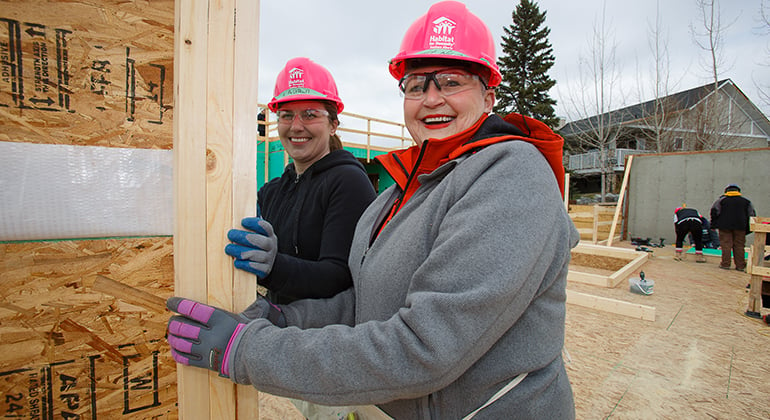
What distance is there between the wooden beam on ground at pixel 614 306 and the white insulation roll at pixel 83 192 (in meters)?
5.76

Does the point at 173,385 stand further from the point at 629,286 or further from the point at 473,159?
the point at 629,286

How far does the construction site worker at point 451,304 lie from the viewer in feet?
2.88

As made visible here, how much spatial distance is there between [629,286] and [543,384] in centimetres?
688

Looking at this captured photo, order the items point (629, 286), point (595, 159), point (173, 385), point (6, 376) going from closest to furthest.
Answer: point (6, 376)
point (173, 385)
point (629, 286)
point (595, 159)

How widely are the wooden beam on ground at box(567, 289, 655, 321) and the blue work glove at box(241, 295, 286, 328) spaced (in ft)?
17.1

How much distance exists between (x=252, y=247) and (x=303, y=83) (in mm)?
1183

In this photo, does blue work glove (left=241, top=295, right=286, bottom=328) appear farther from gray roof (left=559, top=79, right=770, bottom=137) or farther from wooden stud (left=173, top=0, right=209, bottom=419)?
gray roof (left=559, top=79, right=770, bottom=137)

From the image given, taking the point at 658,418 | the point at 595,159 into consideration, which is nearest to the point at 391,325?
the point at 658,418

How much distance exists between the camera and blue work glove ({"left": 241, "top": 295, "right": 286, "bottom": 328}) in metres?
1.30

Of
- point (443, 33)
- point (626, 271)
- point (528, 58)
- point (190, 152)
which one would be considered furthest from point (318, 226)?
point (528, 58)

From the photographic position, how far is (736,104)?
21.3 metres

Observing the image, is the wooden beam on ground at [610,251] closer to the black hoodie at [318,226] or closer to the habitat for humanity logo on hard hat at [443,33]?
the black hoodie at [318,226]

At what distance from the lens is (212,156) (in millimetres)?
1207

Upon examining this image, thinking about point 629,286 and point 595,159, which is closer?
point 629,286
